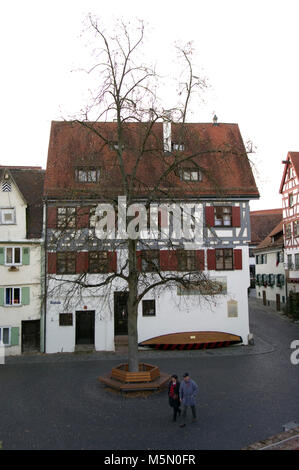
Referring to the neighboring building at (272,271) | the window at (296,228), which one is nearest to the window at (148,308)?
the window at (296,228)

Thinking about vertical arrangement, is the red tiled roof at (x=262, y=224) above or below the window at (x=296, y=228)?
above

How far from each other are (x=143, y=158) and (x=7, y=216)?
860 centimetres

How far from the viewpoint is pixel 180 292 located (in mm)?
23984

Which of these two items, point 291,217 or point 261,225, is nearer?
point 291,217

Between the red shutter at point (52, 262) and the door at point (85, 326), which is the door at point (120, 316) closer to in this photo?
the door at point (85, 326)

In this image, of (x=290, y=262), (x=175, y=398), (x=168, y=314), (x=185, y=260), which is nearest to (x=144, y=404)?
(x=175, y=398)

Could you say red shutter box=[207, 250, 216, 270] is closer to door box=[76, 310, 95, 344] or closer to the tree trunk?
door box=[76, 310, 95, 344]

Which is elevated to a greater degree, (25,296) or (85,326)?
(25,296)

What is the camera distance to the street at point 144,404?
425 inches

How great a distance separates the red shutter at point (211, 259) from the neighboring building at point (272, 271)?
16.4m

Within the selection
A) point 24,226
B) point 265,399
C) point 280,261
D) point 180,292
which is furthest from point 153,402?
point 280,261

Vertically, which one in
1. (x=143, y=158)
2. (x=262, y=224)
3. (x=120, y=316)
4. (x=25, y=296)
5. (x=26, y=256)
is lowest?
(x=120, y=316)

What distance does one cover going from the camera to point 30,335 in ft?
76.4

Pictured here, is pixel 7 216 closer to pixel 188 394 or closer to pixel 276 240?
pixel 188 394
